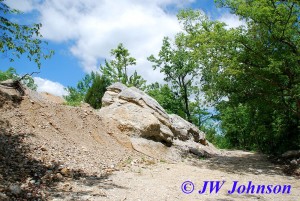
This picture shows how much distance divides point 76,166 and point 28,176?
1.95m

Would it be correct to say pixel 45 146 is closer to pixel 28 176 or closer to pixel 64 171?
pixel 64 171

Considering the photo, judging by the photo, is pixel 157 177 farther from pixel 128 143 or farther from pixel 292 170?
pixel 292 170

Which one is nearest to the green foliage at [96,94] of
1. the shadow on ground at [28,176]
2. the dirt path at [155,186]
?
the dirt path at [155,186]

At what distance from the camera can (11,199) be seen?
5.69 meters

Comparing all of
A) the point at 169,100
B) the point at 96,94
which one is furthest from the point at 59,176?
the point at 169,100

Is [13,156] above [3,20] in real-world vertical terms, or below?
below

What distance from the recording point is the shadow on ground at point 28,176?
6.20 meters

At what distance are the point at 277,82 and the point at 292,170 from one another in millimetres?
4509

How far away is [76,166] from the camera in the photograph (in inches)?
354

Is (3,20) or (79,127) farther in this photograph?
(79,127)

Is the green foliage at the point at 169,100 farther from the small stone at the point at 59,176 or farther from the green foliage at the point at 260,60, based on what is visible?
the small stone at the point at 59,176

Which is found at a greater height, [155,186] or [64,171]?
[64,171]

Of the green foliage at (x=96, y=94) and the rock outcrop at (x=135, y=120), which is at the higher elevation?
the green foliage at (x=96, y=94)

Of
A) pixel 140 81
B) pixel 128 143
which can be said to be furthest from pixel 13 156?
pixel 140 81
